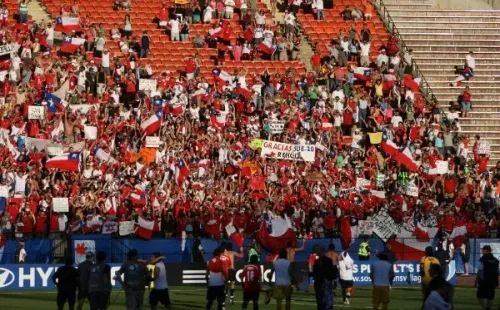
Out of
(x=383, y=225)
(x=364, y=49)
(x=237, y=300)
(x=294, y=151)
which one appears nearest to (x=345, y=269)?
(x=237, y=300)

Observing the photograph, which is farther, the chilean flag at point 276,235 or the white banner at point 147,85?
the white banner at point 147,85

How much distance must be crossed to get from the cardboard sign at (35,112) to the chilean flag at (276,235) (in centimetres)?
920

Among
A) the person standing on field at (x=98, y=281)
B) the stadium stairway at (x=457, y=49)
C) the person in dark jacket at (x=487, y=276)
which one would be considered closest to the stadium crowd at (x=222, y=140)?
the stadium stairway at (x=457, y=49)

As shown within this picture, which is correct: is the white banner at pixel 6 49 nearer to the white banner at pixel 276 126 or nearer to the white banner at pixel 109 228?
the white banner at pixel 109 228

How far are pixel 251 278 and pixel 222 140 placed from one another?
19.9m

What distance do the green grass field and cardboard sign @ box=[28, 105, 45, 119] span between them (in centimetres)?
917

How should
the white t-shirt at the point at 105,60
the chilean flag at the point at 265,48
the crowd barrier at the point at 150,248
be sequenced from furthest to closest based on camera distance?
the chilean flag at the point at 265,48 → the white t-shirt at the point at 105,60 → the crowd barrier at the point at 150,248

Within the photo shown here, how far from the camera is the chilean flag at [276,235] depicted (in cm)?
4912

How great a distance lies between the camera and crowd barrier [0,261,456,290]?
45.9 metres

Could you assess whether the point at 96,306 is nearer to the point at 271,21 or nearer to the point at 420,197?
the point at 420,197

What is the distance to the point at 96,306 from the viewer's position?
32250 mm

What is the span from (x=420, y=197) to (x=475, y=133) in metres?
7.96

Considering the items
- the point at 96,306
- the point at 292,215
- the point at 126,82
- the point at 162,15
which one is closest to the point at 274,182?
the point at 292,215

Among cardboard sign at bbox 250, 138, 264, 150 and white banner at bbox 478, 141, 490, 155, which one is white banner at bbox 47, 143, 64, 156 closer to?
cardboard sign at bbox 250, 138, 264, 150
